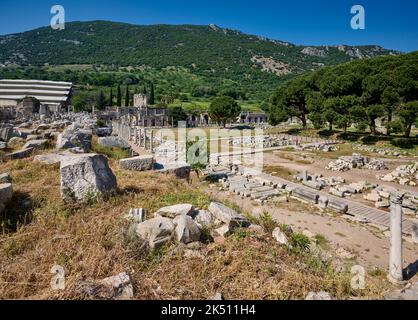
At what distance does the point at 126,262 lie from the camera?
3971 millimetres

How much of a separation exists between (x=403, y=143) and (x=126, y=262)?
108ft

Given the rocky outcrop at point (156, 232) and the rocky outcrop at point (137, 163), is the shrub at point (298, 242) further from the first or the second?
the rocky outcrop at point (137, 163)

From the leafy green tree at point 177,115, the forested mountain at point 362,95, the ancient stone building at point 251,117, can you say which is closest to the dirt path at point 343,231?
the forested mountain at point 362,95

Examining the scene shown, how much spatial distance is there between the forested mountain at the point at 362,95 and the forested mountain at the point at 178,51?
89.1 metres

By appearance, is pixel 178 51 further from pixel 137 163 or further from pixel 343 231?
pixel 343 231

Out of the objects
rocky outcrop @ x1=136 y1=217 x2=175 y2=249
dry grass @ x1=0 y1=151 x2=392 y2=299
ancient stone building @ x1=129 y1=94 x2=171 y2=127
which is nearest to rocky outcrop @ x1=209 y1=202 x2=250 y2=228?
dry grass @ x1=0 y1=151 x2=392 y2=299

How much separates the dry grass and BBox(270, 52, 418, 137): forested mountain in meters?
30.1

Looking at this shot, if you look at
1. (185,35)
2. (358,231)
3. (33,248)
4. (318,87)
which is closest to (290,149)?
(318,87)

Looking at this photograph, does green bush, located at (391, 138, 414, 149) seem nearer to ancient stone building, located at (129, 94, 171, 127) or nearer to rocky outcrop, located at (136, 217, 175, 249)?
rocky outcrop, located at (136, 217, 175, 249)

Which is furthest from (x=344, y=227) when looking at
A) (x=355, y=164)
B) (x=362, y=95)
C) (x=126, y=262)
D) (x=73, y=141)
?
(x=362, y=95)

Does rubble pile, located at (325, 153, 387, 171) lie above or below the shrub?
above

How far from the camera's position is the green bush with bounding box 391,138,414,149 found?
28.0m

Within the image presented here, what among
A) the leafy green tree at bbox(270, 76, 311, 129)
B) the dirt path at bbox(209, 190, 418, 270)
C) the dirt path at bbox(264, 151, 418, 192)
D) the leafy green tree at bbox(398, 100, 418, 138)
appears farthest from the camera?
the leafy green tree at bbox(270, 76, 311, 129)

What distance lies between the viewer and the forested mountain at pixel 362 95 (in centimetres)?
2820
